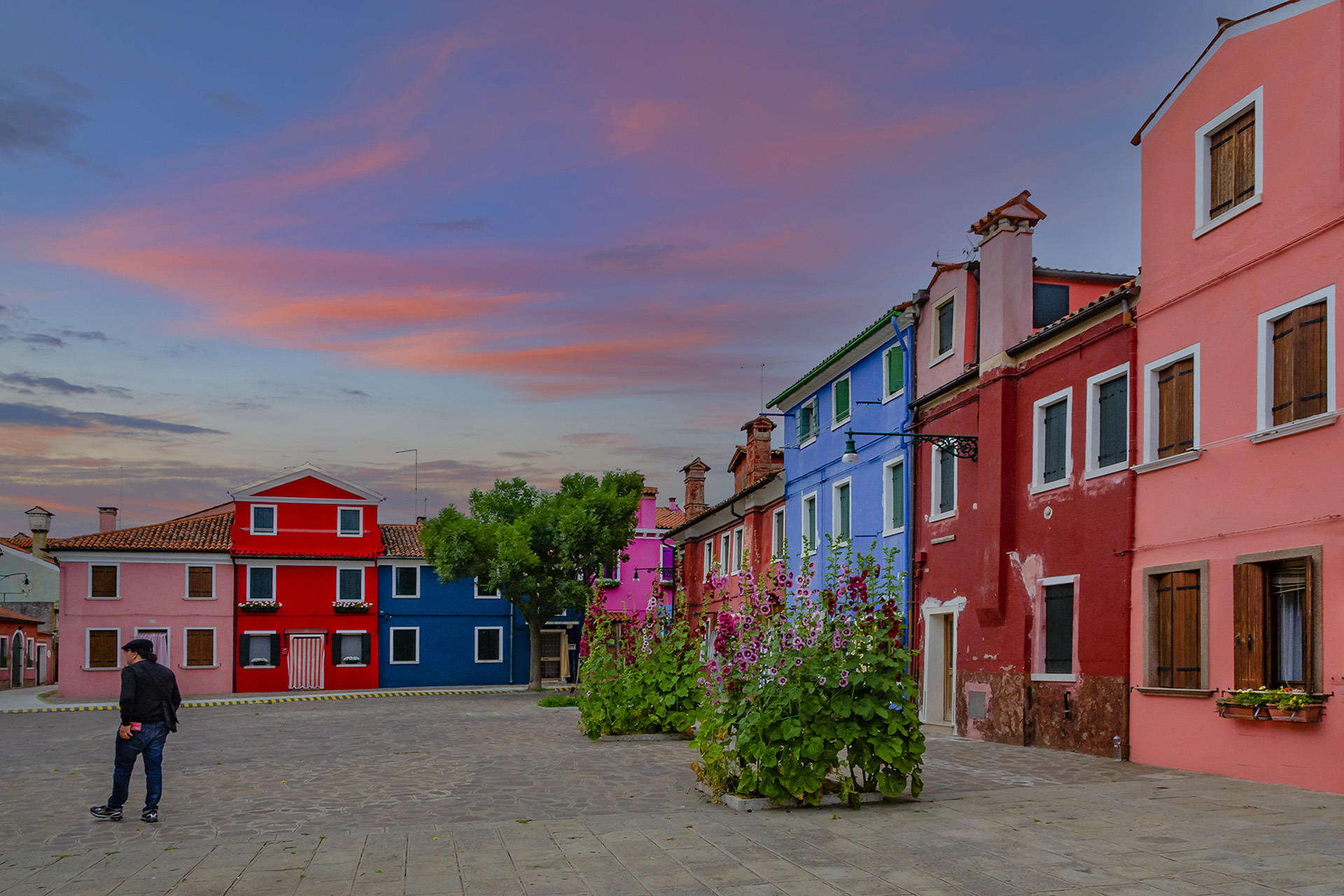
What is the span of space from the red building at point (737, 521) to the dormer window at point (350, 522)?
1223 centimetres

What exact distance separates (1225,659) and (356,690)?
120 feet

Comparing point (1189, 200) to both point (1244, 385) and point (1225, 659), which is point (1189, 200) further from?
point (1225, 659)

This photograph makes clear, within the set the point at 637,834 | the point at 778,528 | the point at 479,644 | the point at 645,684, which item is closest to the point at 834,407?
the point at 778,528

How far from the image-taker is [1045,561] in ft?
56.2

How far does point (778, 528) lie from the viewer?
32.0 metres

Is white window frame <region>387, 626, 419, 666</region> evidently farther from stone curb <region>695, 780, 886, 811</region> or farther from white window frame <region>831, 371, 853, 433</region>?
stone curb <region>695, 780, 886, 811</region>

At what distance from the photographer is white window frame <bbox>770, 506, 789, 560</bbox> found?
31.0m

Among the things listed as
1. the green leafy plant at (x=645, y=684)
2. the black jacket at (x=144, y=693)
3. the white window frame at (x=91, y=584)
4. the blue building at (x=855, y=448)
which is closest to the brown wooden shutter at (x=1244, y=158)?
the blue building at (x=855, y=448)

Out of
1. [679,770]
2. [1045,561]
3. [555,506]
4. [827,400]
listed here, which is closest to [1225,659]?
[1045,561]

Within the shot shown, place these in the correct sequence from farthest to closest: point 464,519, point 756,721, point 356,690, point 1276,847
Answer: point 356,690 → point 464,519 → point 756,721 → point 1276,847

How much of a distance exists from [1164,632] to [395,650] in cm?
3663

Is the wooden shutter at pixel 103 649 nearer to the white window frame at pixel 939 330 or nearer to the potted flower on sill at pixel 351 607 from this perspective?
the potted flower on sill at pixel 351 607

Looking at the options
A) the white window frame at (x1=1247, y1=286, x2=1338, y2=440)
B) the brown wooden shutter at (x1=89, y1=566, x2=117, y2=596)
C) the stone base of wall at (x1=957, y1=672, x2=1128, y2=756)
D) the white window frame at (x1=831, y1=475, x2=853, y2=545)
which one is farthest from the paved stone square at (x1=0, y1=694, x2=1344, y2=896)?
the brown wooden shutter at (x1=89, y1=566, x2=117, y2=596)

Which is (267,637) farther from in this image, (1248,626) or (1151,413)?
(1248,626)
